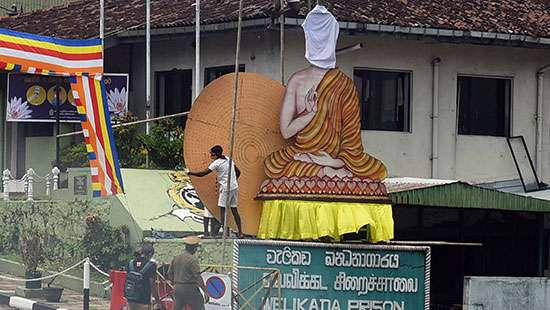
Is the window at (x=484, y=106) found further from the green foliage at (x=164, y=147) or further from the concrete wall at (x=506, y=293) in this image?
the green foliage at (x=164, y=147)

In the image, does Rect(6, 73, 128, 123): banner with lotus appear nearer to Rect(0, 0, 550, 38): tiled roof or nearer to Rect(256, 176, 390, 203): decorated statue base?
Rect(0, 0, 550, 38): tiled roof

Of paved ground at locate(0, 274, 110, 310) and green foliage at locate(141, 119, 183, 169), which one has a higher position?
green foliage at locate(141, 119, 183, 169)

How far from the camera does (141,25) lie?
74.4 feet

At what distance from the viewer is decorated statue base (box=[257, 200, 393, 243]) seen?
15789 mm

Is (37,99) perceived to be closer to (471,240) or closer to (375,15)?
(375,15)

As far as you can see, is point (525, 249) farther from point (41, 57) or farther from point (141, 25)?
point (41, 57)

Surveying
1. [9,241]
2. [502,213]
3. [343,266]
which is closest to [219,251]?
[343,266]

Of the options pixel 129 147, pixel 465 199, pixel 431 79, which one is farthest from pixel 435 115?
pixel 129 147

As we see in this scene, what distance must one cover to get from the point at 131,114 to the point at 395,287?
8.33 m

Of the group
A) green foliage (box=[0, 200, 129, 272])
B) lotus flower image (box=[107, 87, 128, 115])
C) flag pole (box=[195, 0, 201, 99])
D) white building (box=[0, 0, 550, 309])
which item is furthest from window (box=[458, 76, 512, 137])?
green foliage (box=[0, 200, 129, 272])

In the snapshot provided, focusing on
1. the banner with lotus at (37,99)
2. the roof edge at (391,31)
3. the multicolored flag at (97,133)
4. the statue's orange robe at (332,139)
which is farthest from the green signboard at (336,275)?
the banner with lotus at (37,99)

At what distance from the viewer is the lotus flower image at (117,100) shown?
22797 mm

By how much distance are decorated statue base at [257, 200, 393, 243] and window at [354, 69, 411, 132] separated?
6.07 meters

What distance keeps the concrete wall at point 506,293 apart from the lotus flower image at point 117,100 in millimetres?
8171
